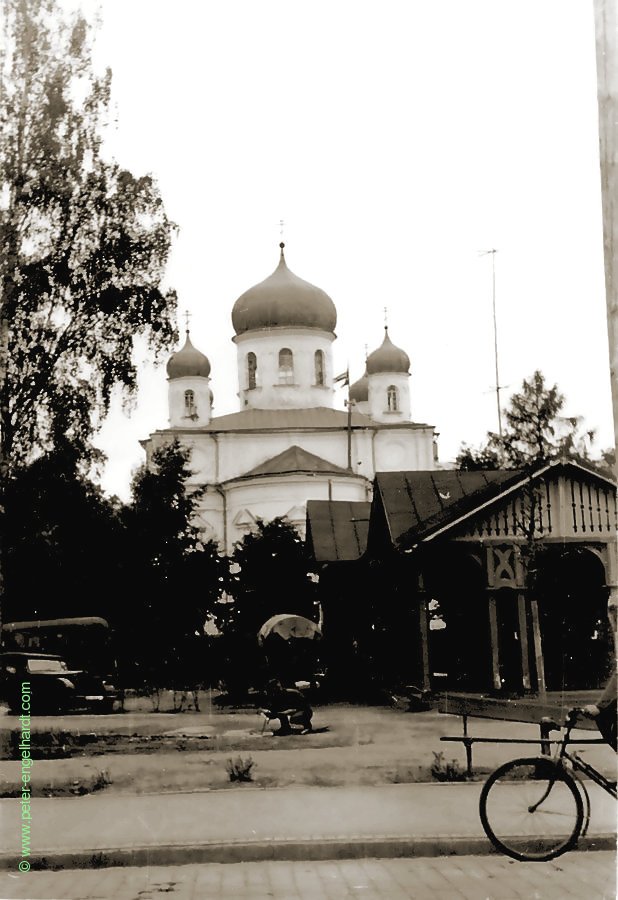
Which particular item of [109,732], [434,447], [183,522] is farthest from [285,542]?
[109,732]

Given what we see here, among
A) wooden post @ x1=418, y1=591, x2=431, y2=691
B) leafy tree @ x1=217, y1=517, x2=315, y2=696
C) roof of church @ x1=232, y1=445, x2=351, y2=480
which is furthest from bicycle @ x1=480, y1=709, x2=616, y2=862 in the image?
roof of church @ x1=232, y1=445, x2=351, y2=480

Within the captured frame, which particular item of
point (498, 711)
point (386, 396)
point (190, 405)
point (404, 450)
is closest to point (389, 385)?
point (386, 396)

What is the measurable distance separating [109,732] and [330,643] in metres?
1.13

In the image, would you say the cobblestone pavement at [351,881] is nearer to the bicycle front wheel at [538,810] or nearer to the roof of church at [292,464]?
the bicycle front wheel at [538,810]

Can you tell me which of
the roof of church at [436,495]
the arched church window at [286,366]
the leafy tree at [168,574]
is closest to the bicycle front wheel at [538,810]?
the roof of church at [436,495]

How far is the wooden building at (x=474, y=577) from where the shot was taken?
5.02m

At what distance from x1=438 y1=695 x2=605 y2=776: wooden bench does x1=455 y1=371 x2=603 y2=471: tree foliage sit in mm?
1076

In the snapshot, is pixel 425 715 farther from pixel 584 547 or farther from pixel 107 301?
pixel 107 301

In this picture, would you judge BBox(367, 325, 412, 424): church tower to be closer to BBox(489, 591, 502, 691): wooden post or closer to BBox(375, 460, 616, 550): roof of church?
BBox(375, 460, 616, 550): roof of church

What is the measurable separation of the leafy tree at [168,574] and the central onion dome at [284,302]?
0.75 meters

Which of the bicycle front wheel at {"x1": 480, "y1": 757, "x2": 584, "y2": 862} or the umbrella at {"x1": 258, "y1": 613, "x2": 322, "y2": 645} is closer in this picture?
the bicycle front wheel at {"x1": 480, "y1": 757, "x2": 584, "y2": 862}

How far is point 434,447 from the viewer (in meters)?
5.37

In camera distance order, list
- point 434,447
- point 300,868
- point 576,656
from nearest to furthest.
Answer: point 300,868 < point 576,656 < point 434,447

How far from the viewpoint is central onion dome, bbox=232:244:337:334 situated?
18.1 ft
